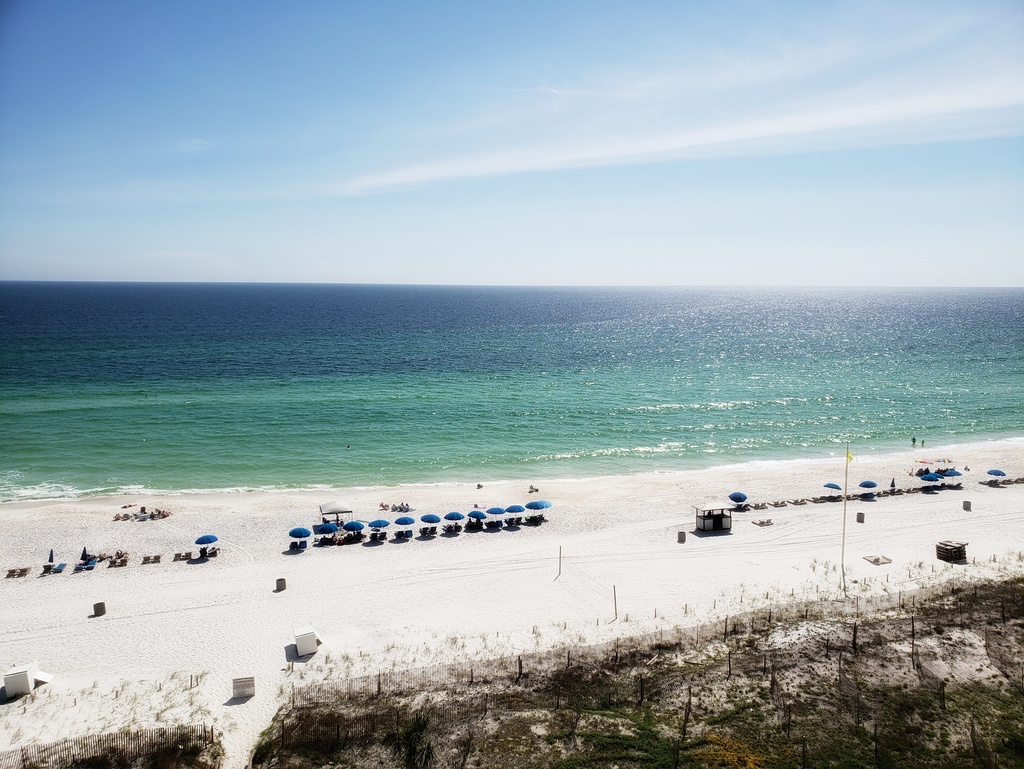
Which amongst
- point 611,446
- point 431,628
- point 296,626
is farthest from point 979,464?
point 296,626

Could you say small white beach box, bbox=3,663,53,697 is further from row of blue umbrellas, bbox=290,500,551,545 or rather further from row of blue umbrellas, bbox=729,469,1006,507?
row of blue umbrellas, bbox=729,469,1006,507

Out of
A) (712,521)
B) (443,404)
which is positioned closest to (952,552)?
(712,521)

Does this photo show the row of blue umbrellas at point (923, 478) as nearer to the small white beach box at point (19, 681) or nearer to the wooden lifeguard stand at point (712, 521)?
the wooden lifeguard stand at point (712, 521)

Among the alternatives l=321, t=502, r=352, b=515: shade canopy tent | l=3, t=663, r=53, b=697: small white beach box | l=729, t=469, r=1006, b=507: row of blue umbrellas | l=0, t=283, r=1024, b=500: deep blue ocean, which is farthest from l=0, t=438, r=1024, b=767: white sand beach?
l=0, t=283, r=1024, b=500: deep blue ocean

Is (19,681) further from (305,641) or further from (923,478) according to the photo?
(923,478)

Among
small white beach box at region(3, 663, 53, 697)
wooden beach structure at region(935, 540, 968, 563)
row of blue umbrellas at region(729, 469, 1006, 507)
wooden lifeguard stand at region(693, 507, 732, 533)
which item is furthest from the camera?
row of blue umbrellas at region(729, 469, 1006, 507)

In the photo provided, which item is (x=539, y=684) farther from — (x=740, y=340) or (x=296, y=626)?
(x=740, y=340)
